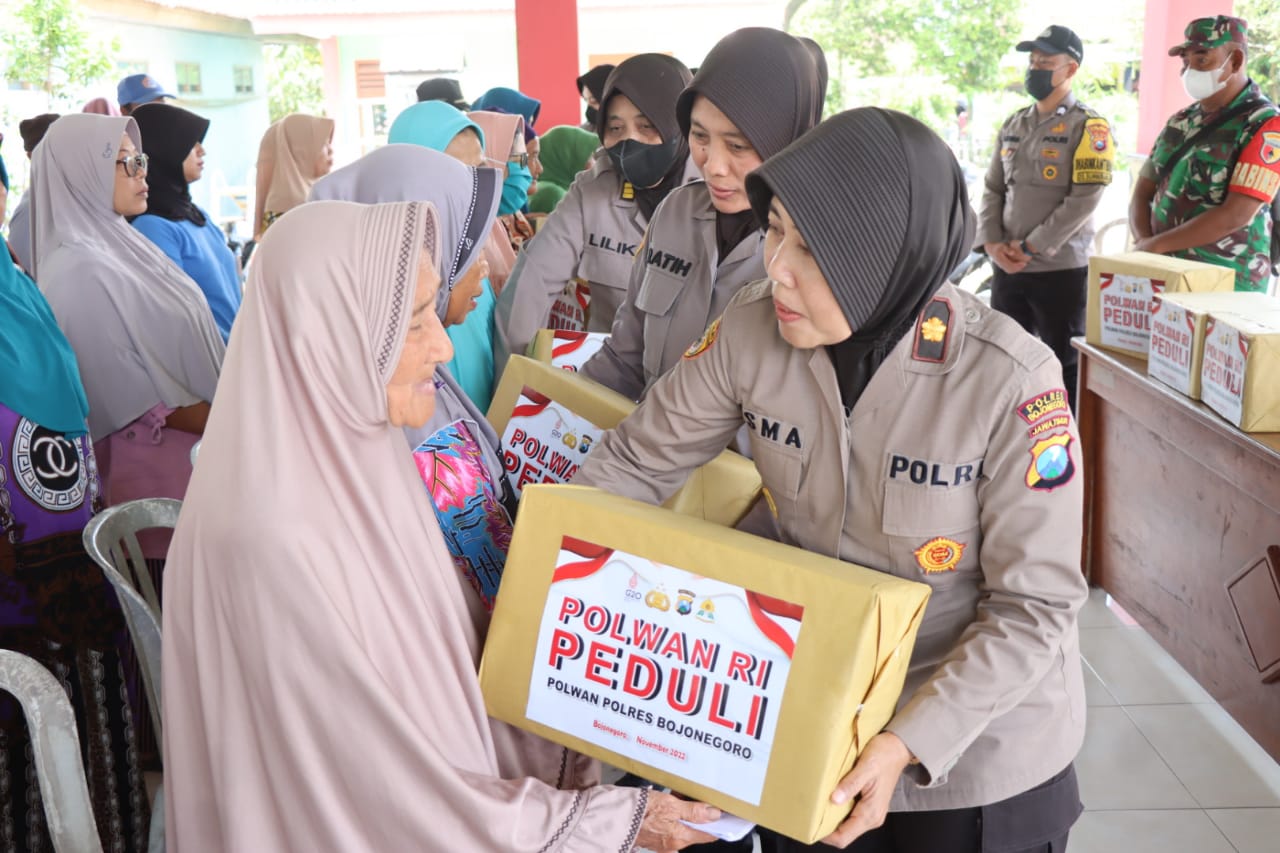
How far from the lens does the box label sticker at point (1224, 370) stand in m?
2.32

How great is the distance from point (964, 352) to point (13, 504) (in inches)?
73.2

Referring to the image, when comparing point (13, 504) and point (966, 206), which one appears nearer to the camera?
point (966, 206)

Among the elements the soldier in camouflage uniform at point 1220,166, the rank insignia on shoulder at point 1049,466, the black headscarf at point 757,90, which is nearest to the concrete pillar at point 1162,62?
the soldier in camouflage uniform at point 1220,166

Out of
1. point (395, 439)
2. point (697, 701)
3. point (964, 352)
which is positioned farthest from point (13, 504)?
point (964, 352)

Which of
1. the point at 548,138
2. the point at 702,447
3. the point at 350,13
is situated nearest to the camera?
the point at 702,447

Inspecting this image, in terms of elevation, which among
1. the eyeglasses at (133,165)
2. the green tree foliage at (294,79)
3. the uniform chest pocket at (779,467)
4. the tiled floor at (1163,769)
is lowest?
the tiled floor at (1163,769)

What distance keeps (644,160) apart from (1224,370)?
139 centimetres

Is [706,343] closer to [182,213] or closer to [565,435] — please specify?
[565,435]

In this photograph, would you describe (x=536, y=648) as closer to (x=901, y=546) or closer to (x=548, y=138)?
(x=901, y=546)

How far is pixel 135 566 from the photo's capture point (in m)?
1.71

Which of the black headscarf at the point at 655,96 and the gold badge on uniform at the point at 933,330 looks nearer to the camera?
the gold badge on uniform at the point at 933,330

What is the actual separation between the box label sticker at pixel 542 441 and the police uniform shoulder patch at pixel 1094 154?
133 inches

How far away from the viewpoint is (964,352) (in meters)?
1.23

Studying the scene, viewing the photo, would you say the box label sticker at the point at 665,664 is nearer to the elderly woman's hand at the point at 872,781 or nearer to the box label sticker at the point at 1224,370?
the elderly woman's hand at the point at 872,781
